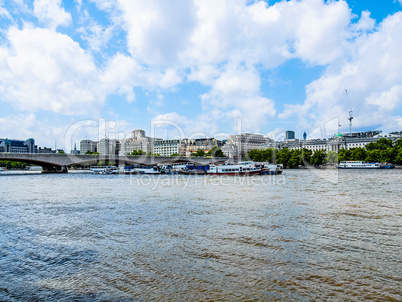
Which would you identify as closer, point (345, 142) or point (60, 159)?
point (60, 159)

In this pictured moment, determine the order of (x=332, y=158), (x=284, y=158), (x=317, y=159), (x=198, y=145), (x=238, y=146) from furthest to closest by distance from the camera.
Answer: (x=198, y=145)
(x=238, y=146)
(x=284, y=158)
(x=332, y=158)
(x=317, y=159)

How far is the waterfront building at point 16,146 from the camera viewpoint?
156m

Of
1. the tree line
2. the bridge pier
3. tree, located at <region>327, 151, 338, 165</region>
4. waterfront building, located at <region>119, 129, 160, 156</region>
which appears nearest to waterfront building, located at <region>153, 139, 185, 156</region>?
waterfront building, located at <region>119, 129, 160, 156</region>

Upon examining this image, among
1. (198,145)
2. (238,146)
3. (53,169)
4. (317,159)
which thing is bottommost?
(53,169)

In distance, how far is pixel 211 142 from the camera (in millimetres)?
194625

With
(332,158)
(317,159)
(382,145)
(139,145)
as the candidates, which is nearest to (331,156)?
(332,158)

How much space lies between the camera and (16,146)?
552ft

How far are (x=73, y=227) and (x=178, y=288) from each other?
8278 millimetres

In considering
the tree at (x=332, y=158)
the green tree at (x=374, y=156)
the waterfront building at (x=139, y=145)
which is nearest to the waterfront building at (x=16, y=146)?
the waterfront building at (x=139, y=145)

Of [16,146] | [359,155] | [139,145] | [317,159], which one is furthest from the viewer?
[139,145]

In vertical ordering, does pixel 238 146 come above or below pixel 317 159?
above

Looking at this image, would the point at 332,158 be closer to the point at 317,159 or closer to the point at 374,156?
the point at 317,159

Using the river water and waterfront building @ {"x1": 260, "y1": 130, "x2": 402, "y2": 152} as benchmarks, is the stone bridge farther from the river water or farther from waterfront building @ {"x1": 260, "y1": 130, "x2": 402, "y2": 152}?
waterfront building @ {"x1": 260, "y1": 130, "x2": 402, "y2": 152}

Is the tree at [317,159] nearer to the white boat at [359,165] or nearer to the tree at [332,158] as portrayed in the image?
the tree at [332,158]
